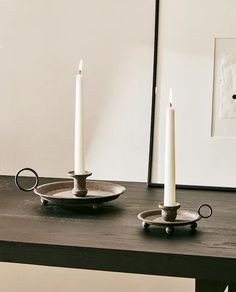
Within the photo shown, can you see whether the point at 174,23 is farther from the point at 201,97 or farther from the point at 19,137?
the point at 19,137

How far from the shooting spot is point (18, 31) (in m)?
1.52

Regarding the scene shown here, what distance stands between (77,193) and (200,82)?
465 millimetres

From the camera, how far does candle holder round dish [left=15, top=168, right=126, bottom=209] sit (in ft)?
3.54

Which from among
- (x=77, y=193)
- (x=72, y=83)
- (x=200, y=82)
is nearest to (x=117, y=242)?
(x=77, y=193)

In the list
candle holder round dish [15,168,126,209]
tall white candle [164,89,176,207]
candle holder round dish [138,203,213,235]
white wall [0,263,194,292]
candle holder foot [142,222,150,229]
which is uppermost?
tall white candle [164,89,176,207]

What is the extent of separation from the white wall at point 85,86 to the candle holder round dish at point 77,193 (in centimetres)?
27

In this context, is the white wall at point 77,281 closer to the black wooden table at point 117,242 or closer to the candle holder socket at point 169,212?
the black wooden table at point 117,242

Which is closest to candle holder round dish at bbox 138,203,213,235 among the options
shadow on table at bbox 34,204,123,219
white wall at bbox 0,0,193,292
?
shadow on table at bbox 34,204,123,219

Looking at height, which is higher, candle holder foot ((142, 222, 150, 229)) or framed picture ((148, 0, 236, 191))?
framed picture ((148, 0, 236, 191))

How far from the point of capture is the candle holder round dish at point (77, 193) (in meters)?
1.08

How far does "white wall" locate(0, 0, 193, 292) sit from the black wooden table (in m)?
0.35

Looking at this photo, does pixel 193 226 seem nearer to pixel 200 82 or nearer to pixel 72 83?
pixel 200 82

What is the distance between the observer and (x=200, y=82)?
4.44ft

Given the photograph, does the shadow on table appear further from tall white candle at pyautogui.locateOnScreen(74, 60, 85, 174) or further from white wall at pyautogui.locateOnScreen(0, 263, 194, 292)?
white wall at pyautogui.locateOnScreen(0, 263, 194, 292)
